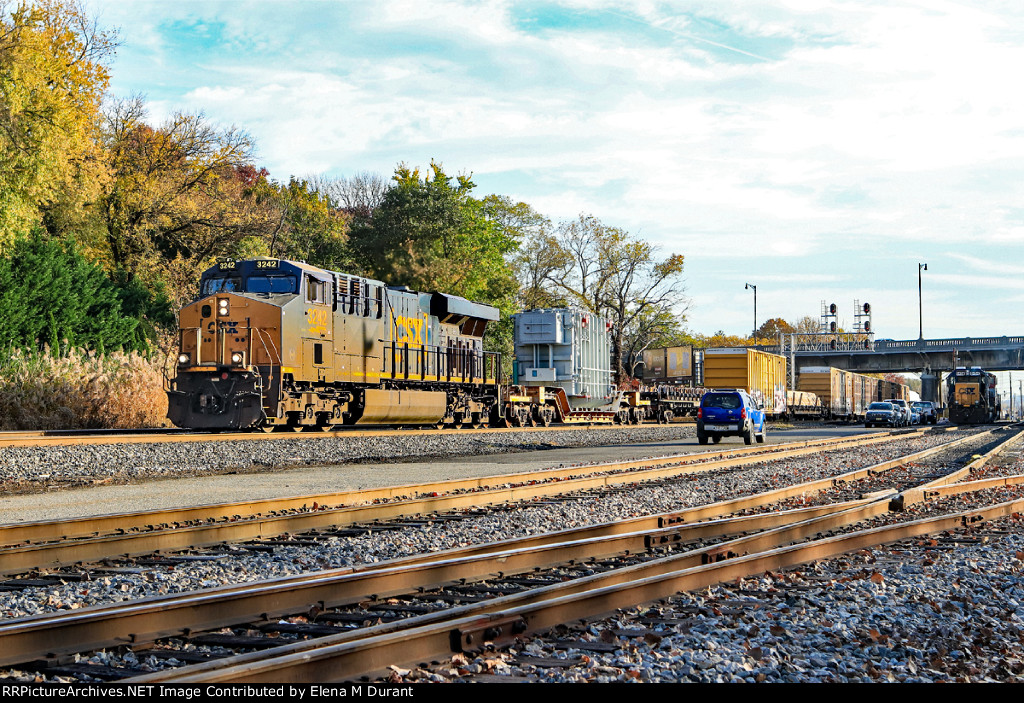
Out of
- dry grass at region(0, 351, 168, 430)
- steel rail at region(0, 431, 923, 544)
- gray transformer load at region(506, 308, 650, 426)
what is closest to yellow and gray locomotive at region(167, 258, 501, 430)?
dry grass at region(0, 351, 168, 430)

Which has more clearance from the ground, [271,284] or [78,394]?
[271,284]

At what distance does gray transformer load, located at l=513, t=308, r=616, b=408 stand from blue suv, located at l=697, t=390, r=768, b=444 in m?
7.44

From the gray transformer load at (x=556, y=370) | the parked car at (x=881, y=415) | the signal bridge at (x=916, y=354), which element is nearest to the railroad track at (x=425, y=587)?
the gray transformer load at (x=556, y=370)

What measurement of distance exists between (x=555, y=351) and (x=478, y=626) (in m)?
26.6

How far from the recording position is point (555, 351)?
31094 millimetres

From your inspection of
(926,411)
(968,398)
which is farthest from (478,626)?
(926,411)

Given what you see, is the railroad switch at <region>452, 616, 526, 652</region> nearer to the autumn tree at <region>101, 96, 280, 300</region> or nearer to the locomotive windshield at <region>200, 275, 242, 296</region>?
the locomotive windshield at <region>200, 275, 242, 296</region>

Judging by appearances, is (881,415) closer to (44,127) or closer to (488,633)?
(44,127)

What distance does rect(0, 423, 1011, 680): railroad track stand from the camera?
4211 millimetres

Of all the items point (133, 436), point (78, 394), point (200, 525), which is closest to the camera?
point (200, 525)

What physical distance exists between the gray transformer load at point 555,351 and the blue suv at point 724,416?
7445 mm

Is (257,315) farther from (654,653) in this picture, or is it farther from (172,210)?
(172,210)

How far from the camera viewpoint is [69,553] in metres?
6.89
